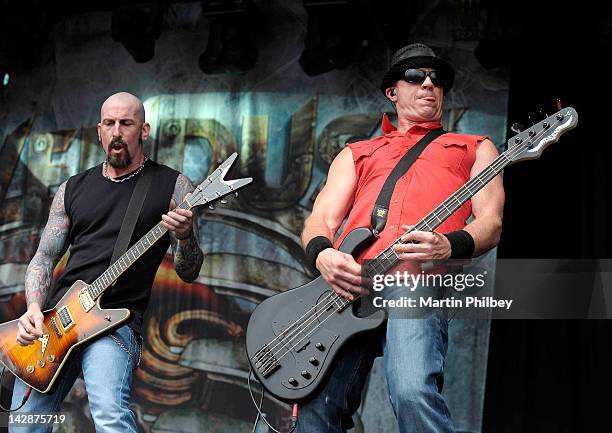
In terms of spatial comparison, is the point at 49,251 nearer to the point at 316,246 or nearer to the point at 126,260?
the point at 126,260

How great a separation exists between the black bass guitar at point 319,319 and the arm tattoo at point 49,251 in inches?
44.8

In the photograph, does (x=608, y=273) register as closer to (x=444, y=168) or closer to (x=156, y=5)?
(x=444, y=168)

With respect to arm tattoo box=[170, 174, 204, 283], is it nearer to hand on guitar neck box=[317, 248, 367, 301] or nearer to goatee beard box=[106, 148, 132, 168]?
goatee beard box=[106, 148, 132, 168]

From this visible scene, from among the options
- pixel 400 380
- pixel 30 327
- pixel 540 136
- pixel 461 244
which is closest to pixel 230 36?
pixel 30 327

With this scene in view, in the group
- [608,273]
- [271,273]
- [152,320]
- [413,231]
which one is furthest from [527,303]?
[152,320]

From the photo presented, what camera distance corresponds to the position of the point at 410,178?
136 inches

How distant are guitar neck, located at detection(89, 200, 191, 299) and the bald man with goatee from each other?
0.18ft

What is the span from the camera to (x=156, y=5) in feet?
19.8

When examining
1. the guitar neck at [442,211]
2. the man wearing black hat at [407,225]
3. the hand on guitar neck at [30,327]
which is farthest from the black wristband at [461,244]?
the hand on guitar neck at [30,327]

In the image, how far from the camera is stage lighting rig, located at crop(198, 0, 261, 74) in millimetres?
5750

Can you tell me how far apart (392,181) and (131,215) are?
1244 mm

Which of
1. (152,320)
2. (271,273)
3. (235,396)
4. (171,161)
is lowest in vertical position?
(235,396)

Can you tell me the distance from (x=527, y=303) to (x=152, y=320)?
243 cm

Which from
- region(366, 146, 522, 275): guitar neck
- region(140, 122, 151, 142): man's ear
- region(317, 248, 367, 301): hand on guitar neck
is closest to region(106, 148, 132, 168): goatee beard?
region(140, 122, 151, 142): man's ear
